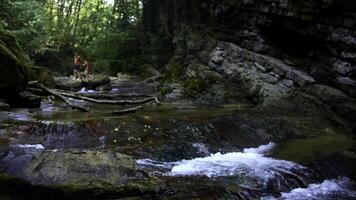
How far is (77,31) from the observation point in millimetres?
41438

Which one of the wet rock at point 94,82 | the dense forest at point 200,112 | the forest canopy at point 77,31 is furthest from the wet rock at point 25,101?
the forest canopy at point 77,31

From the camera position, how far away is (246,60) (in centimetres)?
2050

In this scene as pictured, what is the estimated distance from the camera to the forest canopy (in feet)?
78.9

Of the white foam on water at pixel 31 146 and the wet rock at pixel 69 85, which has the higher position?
the white foam on water at pixel 31 146

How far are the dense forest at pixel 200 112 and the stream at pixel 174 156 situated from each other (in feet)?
0.11

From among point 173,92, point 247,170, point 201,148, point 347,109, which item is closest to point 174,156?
point 201,148

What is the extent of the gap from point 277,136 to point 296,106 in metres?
4.14

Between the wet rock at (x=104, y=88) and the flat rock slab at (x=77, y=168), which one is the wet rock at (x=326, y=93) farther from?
the wet rock at (x=104, y=88)

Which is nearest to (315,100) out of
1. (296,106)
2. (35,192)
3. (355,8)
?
(296,106)

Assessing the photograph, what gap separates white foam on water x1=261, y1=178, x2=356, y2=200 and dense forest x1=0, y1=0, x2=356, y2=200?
0.10ft

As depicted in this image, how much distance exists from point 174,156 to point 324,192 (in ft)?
11.4

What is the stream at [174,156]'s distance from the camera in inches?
305

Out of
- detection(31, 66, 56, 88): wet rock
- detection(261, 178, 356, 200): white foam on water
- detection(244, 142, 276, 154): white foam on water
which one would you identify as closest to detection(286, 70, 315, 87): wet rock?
detection(244, 142, 276, 154): white foam on water

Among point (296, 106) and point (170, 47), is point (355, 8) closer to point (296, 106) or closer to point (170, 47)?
point (296, 106)
